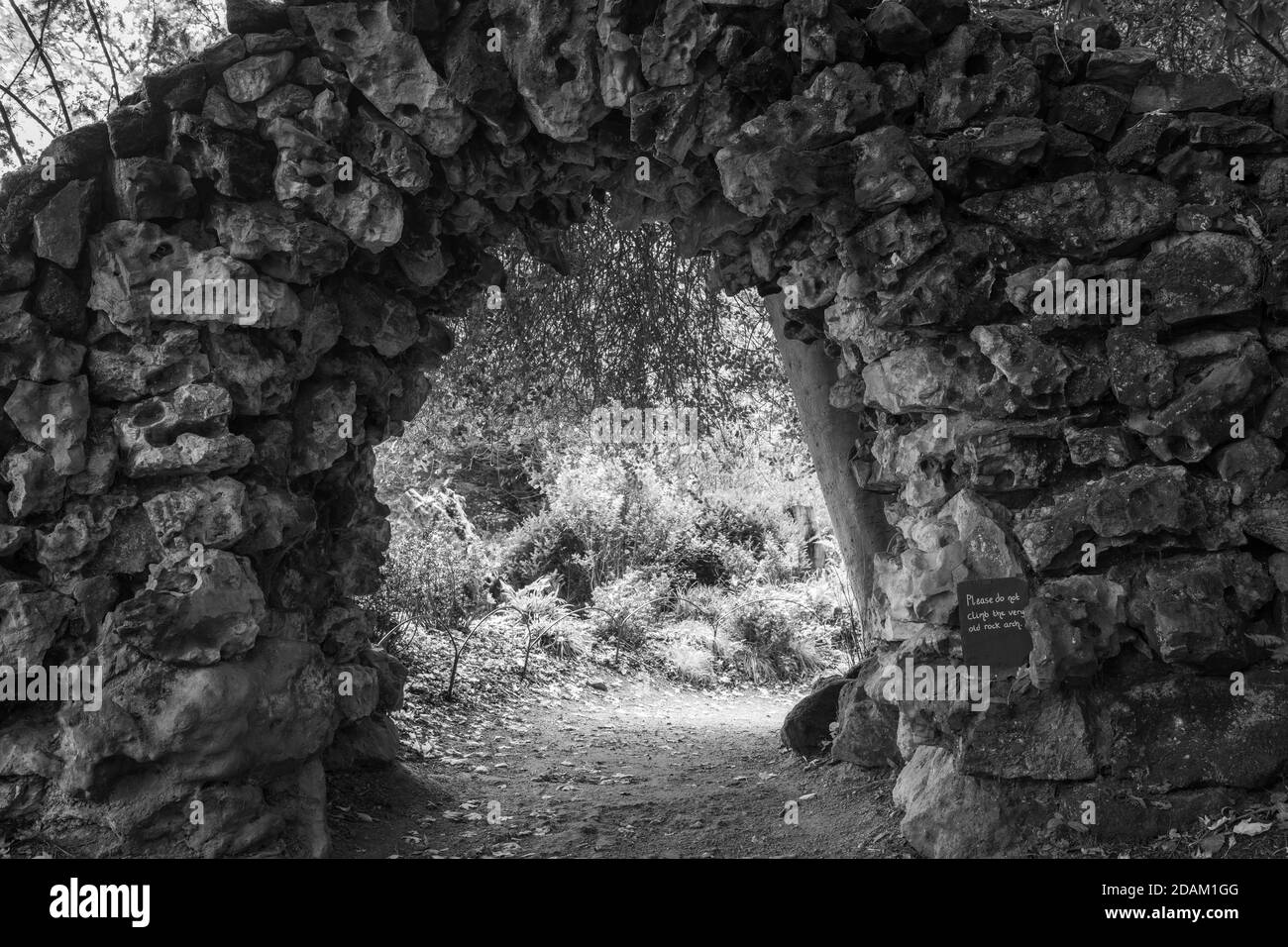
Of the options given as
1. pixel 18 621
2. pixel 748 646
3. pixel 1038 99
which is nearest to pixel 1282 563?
pixel 1038 99

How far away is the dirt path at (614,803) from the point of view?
468cm

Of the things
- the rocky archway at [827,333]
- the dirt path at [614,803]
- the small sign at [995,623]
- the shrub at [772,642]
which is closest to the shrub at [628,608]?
the shrub at [772,642]

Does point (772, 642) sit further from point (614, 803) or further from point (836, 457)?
point (614, 803)

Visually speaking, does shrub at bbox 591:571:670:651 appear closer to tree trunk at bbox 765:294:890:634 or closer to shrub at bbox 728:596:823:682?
shrub at bbox 728:596:823:682

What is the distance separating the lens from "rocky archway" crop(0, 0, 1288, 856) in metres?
3.90

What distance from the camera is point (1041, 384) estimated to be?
158 inches

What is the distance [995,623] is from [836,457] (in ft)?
7.77

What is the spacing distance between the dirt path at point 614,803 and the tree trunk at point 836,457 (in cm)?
133

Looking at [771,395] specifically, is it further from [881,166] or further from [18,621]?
[18,621]

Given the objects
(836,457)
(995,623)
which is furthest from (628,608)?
(995,623)

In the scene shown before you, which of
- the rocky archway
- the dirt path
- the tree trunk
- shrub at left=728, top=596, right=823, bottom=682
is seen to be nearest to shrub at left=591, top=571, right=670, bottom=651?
shrub at left=728, top=596, right=823, bottom=682

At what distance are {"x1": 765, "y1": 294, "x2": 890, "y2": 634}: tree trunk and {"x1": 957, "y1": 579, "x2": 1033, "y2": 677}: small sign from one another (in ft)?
6.51

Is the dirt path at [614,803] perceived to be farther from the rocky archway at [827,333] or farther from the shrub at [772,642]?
the shrub at [772,642]

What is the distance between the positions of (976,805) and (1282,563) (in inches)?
60.1
